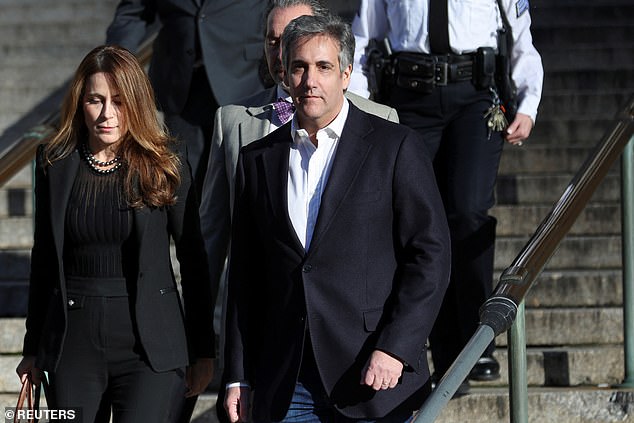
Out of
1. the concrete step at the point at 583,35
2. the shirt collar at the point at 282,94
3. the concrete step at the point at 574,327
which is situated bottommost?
the concrete step at the point at 574,327

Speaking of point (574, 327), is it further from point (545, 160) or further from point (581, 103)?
point (581, 103)

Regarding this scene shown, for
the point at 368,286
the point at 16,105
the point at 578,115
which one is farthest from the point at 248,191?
the point at 16,105

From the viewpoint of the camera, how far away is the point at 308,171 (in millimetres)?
3543

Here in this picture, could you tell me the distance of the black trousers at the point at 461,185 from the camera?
4.98 m

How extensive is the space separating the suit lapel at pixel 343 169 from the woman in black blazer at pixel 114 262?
571 millimetres

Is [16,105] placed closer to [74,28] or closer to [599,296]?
[74,28]

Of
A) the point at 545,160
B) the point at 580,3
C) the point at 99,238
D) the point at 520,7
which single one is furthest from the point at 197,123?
the point at 580,3

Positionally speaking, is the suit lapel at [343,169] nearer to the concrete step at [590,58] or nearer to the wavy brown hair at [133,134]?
the wavy brown hair at [133,134]

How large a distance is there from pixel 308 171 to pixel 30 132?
139 inches

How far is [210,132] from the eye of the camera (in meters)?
5.41

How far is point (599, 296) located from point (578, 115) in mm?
2104

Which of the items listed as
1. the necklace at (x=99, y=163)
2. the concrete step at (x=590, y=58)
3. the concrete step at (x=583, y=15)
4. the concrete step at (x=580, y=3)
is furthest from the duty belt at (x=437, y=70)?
the concrete step at (x=580, y=3)

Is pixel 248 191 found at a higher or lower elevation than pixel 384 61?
lower

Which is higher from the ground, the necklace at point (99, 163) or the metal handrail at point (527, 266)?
the necklace at point (99, 163)
